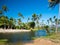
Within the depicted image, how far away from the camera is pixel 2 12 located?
102 m

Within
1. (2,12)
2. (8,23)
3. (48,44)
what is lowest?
(48,44)

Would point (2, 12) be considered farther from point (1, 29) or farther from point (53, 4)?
point (53, 4)

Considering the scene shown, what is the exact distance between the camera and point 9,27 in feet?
338

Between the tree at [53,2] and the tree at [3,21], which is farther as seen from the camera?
the tree at [3,21]

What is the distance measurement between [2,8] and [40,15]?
39.8 meters

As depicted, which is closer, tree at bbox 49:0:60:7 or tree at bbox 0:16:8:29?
tree at bbox 49:0:60:7

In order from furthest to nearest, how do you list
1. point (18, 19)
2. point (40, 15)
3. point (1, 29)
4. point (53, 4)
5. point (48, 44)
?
point (40, 15), point (18, 19), point (1, 29), point (53, 4), point (48, 44)

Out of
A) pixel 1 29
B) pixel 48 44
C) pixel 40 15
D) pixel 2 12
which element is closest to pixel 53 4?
pixel 48 44

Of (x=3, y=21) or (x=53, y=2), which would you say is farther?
(x=3, y=21)

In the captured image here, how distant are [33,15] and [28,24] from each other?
9015 millimetres

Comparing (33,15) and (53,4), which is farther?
(33,15)

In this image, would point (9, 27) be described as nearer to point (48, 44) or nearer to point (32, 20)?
point (32, 20)

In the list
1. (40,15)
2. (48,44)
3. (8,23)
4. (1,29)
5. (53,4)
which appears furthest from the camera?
(40,15)

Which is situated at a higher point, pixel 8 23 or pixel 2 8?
pixel 2 8
